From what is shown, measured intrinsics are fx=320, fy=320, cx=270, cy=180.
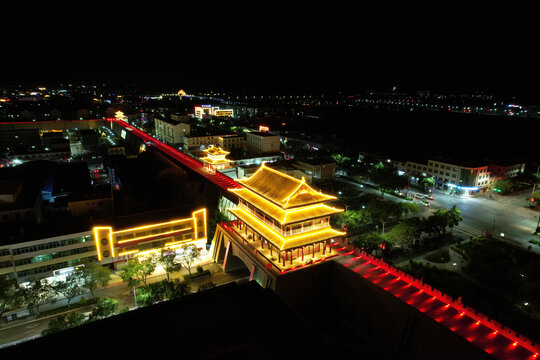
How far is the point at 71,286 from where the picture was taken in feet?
82.8

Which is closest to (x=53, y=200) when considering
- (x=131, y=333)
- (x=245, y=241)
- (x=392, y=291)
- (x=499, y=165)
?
(x=245, y=241)

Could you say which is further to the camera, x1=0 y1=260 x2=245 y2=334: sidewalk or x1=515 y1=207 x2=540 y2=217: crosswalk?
x1=515 y1=207 x2=540 y2=217: crosswalk

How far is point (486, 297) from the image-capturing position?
23.5 meters

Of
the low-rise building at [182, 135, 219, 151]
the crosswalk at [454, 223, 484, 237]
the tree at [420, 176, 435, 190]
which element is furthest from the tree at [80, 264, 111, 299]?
the low-rise building at [182, 135, 219, 151]

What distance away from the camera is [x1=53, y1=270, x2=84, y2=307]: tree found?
24391 millimetres

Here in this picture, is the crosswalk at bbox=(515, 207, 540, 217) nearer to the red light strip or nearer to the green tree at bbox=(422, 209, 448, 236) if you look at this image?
the green tree at bbox=(422, 209, 448, 236)

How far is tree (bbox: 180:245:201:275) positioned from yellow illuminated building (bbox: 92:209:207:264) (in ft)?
1.57

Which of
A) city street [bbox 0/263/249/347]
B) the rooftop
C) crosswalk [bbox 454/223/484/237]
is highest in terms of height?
the rooftop

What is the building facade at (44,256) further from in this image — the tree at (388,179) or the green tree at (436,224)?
the tree at (388,179)

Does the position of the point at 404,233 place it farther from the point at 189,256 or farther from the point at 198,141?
the point at 198,141

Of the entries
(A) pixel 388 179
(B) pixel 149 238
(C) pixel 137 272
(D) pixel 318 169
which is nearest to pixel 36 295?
(C) pixel 137 272

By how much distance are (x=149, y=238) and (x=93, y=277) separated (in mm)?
6388

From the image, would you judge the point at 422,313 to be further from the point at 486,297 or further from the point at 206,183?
the point at 206,183

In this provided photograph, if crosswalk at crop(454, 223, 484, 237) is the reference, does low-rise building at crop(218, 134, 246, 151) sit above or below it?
above
